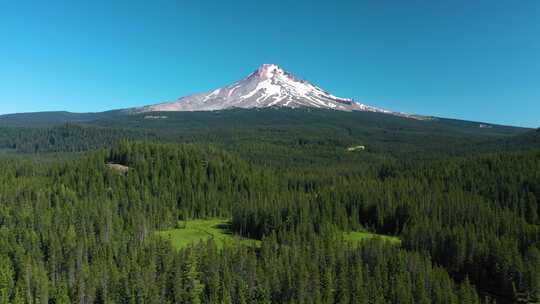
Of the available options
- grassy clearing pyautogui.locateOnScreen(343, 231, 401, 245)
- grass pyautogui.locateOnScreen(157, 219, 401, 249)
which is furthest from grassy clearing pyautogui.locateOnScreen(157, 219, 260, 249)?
grassy clearing pyautogui.locateOnScreen(343, 231, 401, 245)

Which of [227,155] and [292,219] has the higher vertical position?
[227,155]

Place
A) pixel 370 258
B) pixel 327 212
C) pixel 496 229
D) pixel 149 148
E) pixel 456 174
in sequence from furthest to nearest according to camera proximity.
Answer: pixel 149 148
pixel 456 174
pixel 327 212
pixel 496 229
pixel 370 258

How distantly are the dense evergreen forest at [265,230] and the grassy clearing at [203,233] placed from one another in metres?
4.72

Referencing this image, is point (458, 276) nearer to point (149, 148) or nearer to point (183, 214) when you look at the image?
point (183, 214)

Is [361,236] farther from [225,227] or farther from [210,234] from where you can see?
[210,234]

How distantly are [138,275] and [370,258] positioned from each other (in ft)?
138

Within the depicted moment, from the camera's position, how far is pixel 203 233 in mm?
121438

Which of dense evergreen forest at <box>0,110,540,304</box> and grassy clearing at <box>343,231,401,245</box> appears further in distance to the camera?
grassy clearing at <box>343,231,401,245</box>

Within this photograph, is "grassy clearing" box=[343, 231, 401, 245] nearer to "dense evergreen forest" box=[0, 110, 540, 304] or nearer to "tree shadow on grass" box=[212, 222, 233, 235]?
"dense evergreen forest" box=[0, 110, 540, 304]

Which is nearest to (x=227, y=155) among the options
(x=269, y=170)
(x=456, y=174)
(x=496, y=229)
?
(x=269, y=170)

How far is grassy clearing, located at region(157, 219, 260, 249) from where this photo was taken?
4380 inches

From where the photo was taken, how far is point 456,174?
523 feet

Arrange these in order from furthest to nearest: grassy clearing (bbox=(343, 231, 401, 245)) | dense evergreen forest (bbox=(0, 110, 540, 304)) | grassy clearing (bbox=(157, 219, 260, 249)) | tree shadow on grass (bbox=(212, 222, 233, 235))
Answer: tree shadow on grass (bbox=(212, 222, 233, 235)), grassy clearing (bbox=(343, 231, 401, 245)), grassy clearing (bbox=(157, 219, 260, 249)), dense evergreen forest (bbox=(0, 110, 540, 304))

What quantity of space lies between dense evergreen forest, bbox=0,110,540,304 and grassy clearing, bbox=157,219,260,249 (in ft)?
15.5
